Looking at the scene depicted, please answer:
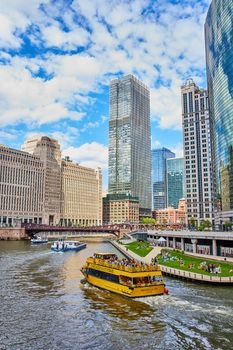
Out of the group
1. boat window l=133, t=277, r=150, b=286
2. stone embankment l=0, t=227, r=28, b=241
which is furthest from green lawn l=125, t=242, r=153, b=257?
stone embankment l=0, t=227, r=28, b=241

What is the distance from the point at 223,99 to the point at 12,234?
5321 inches

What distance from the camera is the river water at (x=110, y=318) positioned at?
1190 inches

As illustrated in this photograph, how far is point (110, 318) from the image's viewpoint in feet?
122

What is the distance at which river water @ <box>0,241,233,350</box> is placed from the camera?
30219mm

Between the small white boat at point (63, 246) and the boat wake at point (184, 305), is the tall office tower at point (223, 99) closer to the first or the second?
the small white boat at point (63, 246)

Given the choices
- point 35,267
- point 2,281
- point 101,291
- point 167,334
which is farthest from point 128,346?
point 35,267

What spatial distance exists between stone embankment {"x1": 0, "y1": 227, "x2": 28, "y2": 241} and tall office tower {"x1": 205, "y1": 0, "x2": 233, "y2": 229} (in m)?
110

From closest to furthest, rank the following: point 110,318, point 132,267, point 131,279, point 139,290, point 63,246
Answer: point 110,318 < point 139,290 < point 131,279 < point 132,267 < point 63,246

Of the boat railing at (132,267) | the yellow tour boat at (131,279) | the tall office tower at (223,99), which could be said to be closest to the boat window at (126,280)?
the yellow tour boat at (131,279)

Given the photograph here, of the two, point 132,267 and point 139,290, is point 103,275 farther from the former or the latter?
point 139,290

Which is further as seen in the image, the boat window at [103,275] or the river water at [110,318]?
the boat window at [103,275]

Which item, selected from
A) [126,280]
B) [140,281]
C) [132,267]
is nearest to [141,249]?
[132,267]

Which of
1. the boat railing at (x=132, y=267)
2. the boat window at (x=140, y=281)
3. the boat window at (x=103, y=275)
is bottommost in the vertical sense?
the boat window at (x=103, y=275)

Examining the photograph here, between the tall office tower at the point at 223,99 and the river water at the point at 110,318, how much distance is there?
104m
